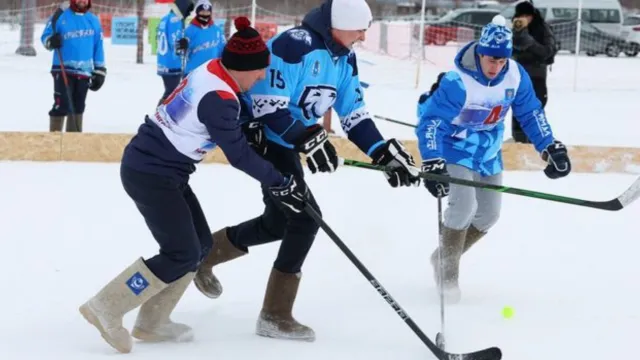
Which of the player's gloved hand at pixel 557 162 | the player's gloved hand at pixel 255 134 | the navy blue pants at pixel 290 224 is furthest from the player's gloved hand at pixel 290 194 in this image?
the player's gloved hand at pixel 557 162

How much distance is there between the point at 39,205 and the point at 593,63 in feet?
50.9

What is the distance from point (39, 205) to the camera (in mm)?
6113

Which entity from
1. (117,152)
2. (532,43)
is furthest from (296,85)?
(532,43)

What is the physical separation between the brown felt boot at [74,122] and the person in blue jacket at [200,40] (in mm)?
1040

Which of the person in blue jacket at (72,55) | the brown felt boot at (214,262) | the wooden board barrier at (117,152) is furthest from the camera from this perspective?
the person in blue jacket at (72,55)

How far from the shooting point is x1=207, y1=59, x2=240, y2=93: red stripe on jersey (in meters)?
3.44

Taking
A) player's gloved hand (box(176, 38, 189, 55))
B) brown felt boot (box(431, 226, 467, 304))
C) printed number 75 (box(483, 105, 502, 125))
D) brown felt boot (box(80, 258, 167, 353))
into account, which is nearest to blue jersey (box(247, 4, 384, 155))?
brown felt boot (box(80, 258, 167, 353))

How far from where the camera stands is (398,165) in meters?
3.91

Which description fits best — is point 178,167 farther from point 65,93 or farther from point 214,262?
point 65,93

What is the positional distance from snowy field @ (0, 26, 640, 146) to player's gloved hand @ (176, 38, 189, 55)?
0.95m

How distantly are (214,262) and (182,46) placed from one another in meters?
4.92

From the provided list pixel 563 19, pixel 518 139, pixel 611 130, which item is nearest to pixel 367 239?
pixel 518 139

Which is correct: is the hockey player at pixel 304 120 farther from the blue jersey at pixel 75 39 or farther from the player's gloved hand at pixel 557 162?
the blue jersey at pixel 75 39

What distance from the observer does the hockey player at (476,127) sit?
14.2 ft
